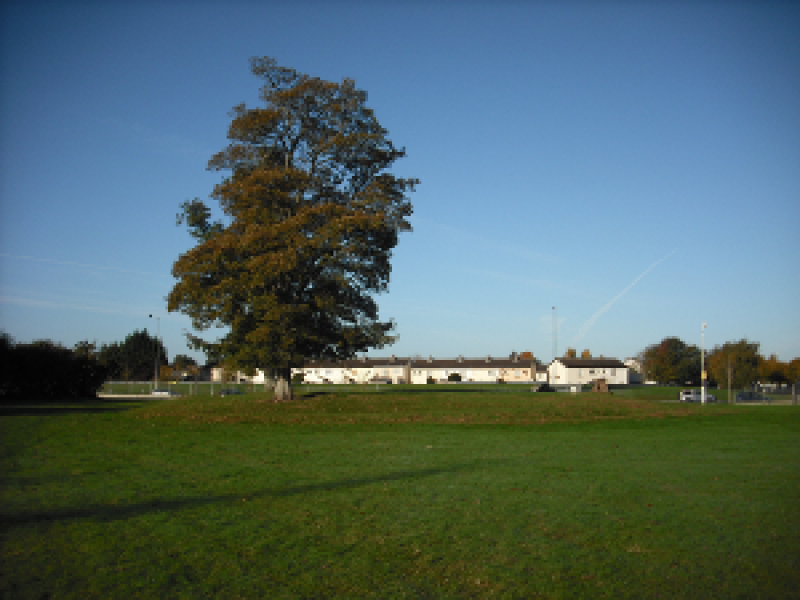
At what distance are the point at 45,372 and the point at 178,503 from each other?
47889 mm

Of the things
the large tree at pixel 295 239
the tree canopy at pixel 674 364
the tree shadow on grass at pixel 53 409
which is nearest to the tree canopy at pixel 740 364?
the tree canopy at pixel 674 364

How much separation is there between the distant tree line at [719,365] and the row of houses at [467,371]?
8.82 m

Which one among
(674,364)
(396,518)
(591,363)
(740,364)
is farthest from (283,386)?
(591,363)

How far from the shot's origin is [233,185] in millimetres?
31406

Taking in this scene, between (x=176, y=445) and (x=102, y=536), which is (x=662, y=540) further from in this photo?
(x=176, y=445)

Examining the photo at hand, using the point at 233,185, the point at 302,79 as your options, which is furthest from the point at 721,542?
the point at 302,79

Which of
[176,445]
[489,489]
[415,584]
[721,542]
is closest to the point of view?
[415,584]

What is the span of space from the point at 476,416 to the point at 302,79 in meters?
19.3

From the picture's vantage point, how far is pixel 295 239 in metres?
28.8

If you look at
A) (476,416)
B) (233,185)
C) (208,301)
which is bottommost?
(476,416)

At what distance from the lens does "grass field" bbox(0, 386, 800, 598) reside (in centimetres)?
618

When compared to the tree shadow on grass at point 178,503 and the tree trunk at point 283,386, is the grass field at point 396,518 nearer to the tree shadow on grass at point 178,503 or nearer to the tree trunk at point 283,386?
the tree shadow on grass at point 178,503

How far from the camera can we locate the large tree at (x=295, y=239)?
2927 cm

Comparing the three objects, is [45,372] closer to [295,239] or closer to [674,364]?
[295,239]
